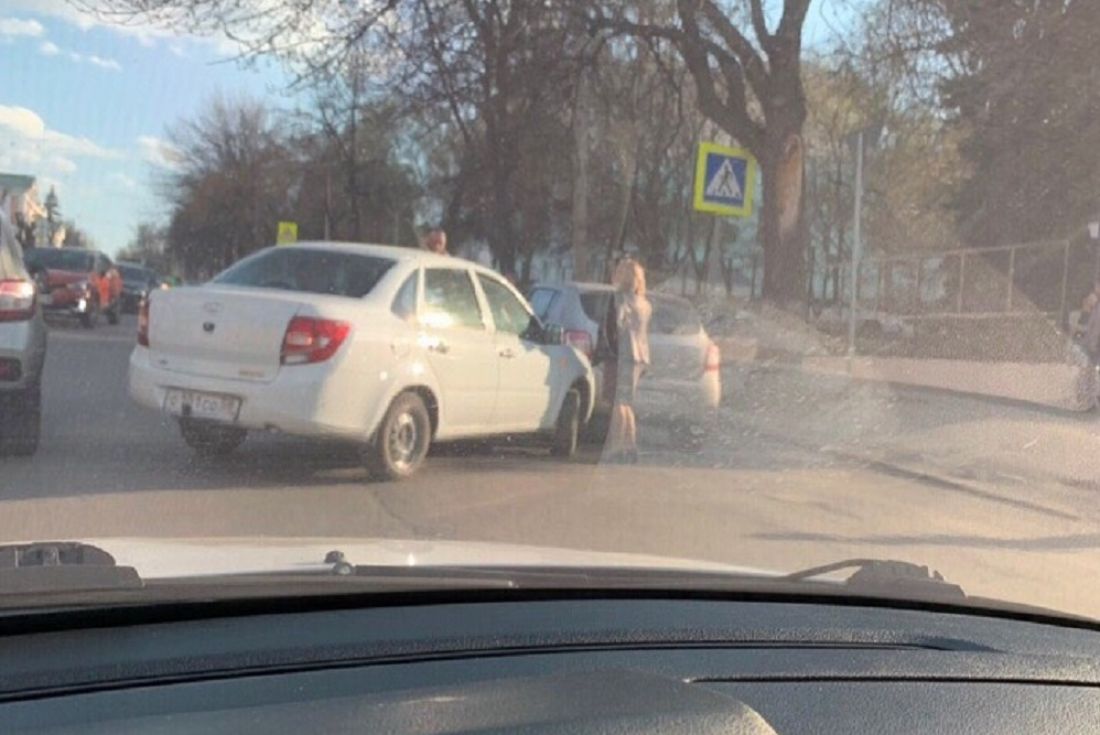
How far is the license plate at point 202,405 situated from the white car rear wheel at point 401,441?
933 millimetres

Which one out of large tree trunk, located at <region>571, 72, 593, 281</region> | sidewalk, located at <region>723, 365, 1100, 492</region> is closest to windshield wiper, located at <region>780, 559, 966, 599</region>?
sidewalk, located at <region>723, 365, 1100, 492</region>

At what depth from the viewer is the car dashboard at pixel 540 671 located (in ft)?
6.36

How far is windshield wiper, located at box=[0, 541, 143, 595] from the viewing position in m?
2.25

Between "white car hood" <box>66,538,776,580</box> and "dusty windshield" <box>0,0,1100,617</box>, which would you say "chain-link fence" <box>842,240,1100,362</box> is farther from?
"white car hood" <box>66,538,776,580</box>

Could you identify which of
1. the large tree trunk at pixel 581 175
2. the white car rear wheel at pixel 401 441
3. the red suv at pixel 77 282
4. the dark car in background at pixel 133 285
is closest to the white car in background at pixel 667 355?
the white car rear wheel at pixel 401 441

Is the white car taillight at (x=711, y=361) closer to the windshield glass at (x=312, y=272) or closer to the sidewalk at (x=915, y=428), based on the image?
the sidewalk at (x=915, y=428)

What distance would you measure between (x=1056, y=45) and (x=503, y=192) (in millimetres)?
15359

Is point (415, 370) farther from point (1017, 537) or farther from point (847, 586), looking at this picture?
point (847, 586)

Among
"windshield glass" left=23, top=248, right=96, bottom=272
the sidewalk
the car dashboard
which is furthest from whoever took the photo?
"windshield glass" left=23, top=248, right=96, bottom=272

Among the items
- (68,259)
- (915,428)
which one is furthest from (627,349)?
(68,259)

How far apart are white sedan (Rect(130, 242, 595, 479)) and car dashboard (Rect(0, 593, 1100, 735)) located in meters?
5.81

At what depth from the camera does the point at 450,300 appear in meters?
9.58

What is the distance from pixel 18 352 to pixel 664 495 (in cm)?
446

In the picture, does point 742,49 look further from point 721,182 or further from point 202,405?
point 202,405
